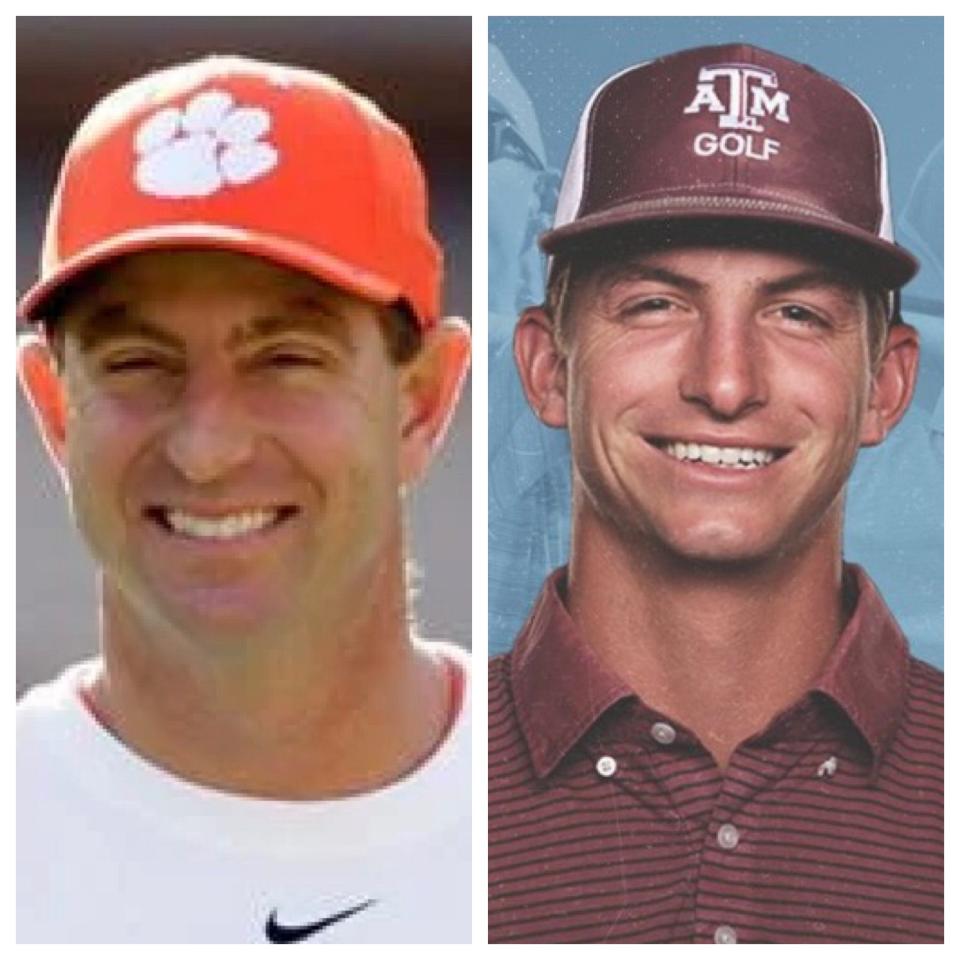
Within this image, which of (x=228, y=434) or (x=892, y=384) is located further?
(x=892, y=384)

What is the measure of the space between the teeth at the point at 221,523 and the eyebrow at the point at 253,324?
286 millimetres

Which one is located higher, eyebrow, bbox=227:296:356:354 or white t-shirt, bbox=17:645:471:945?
eyebrow, bbox=227:296:356:354

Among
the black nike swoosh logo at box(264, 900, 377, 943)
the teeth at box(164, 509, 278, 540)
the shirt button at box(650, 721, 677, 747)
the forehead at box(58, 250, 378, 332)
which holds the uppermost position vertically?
the forehead at box(58, 250, 378, 332)

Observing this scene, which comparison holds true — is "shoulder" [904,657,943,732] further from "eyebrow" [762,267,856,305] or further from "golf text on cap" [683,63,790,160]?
"golf text on cap" [683,63,790,160]

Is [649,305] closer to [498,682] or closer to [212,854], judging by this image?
[498,682]

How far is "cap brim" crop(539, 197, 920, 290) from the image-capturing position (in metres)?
3.59

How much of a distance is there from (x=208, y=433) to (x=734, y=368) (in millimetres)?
956

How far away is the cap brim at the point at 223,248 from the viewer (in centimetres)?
317

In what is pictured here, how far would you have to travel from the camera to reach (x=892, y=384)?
3.70m

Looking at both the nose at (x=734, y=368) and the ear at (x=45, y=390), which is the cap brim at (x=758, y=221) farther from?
the ear at (x=45, y=390)

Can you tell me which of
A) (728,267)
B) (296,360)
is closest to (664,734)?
(728,267)

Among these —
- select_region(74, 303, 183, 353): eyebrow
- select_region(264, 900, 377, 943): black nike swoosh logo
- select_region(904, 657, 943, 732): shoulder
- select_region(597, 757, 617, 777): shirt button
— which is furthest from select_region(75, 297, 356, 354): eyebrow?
select_region(904, 657, 943, 732): shoulder

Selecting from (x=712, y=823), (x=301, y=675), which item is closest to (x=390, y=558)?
(x=301, y=675)
